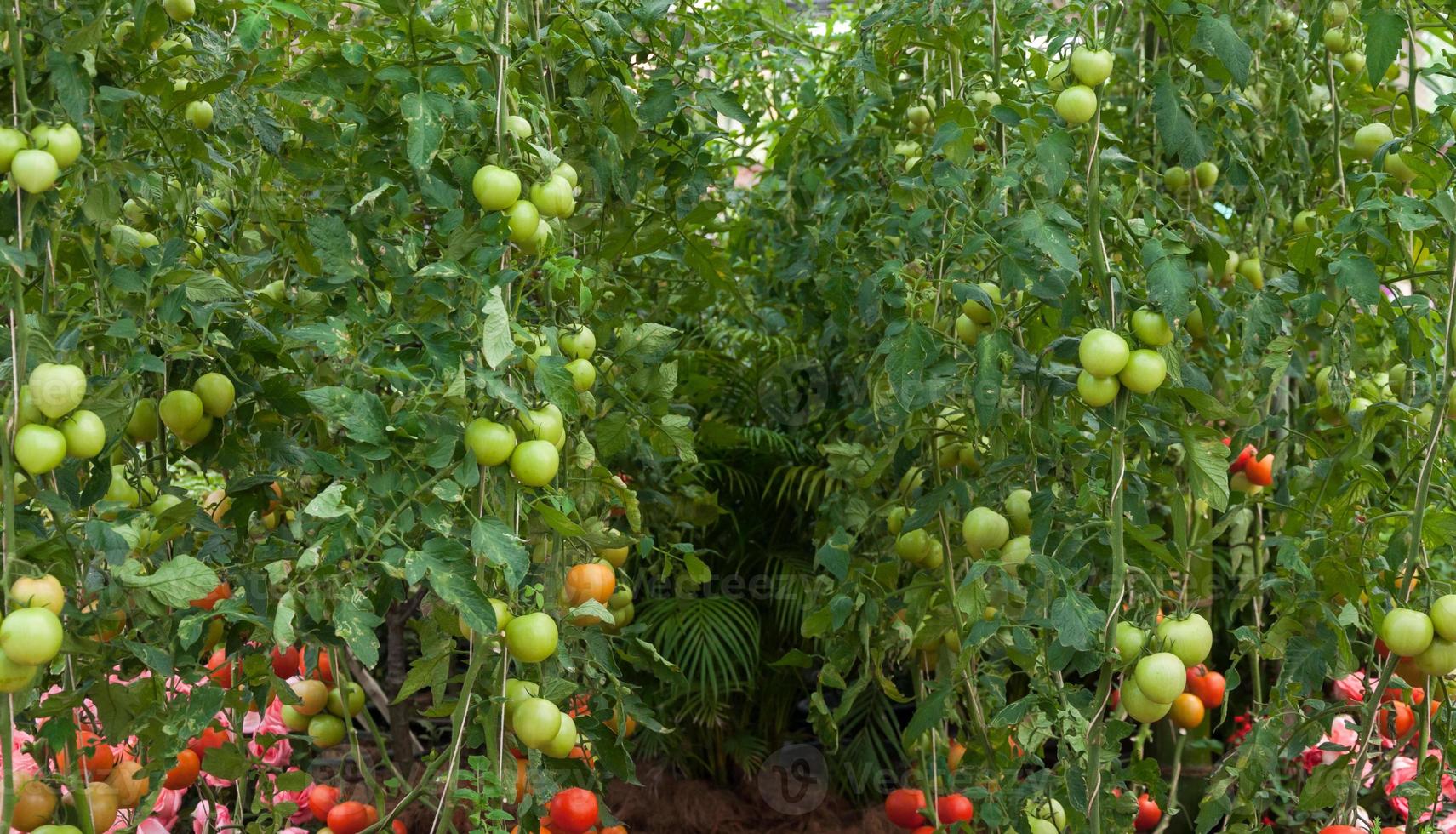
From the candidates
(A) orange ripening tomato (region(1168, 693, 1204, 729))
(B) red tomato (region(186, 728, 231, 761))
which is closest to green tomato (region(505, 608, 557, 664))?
(B) red tomato (region(186, 728, 231, 761))

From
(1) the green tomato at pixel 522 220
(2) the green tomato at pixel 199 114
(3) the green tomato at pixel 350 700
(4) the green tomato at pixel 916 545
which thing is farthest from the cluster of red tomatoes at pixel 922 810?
(2) the green tomato at pixel 199 114

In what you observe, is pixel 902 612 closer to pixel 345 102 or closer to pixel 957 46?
pixel 957 46

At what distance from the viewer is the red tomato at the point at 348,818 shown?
1.70m

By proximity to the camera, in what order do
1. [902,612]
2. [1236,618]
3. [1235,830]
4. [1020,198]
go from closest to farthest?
[1235,830] → [1020,198] → [902,612] → [1236,618]

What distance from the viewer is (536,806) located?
1600 millimetres

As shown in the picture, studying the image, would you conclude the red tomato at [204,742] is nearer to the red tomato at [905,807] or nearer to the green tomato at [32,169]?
the green tomato at [32,169]

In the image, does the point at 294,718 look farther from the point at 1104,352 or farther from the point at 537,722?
the point at 1104,352

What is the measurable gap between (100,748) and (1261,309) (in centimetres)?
161

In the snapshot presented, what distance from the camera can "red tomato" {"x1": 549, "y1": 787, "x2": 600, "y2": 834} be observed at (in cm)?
Answer: 161

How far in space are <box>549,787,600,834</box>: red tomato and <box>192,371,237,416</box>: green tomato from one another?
2.13 ft

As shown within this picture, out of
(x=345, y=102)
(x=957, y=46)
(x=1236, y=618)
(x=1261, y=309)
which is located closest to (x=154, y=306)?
(x=345, y=102)

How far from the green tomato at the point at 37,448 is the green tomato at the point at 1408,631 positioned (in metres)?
1.49

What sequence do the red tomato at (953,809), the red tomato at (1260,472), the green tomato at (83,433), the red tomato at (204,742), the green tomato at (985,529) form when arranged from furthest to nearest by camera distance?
the red tomato at (1260,472) < the red tomato at (953,809) < the red tomato at (204,742) < the green tomato at (985,529) < the green tomato at (83,433)

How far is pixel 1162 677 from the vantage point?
1.38 m
